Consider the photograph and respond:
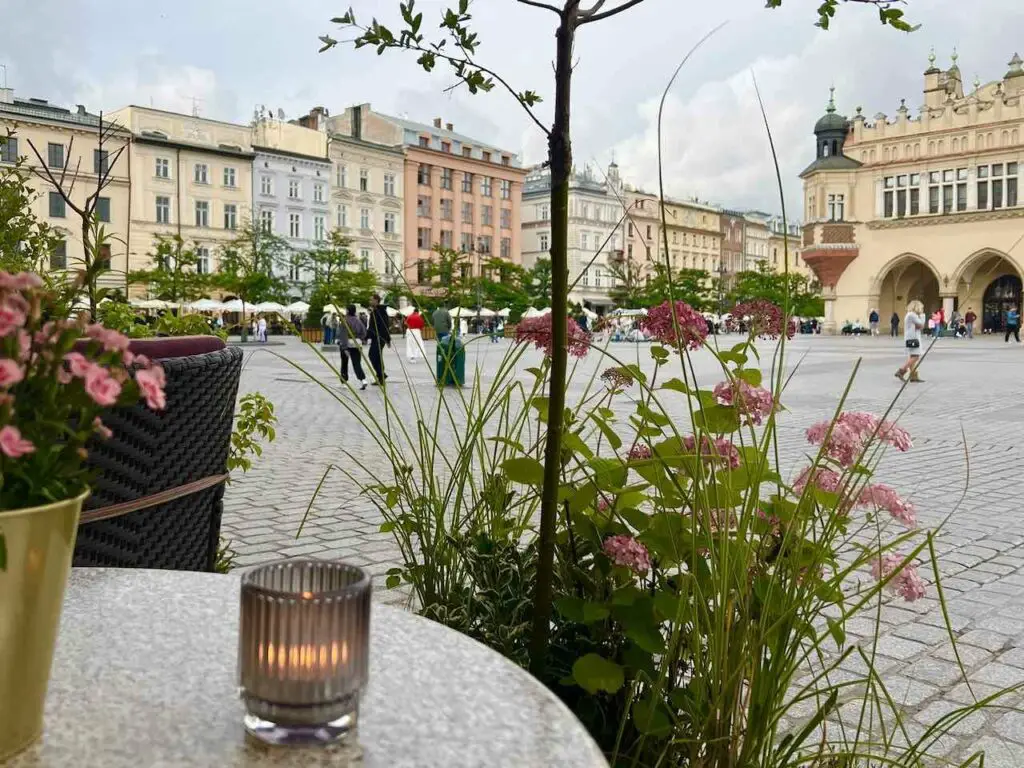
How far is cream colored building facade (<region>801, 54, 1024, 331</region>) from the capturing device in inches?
1839

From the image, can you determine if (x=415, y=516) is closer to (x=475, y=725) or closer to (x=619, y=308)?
(x=619, y=308)

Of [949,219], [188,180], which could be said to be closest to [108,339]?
[188,180]

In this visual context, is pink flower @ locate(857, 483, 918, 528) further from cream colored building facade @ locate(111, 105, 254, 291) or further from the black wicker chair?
cream colored building facade @ locate(111, 105, 254, 291)

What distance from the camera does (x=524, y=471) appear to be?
5.51ft

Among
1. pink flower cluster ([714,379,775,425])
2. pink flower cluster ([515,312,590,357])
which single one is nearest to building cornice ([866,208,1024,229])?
pink flower cluster ([515,312,590,357])

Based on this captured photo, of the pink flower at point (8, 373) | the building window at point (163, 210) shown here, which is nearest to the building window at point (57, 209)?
the building window at point (163, 210)

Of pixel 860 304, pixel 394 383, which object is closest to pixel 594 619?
pixel 394 383

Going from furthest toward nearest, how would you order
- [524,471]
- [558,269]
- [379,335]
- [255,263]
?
[255,263], [379,335], [524,471], [558,269]

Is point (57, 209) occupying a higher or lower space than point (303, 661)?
higher

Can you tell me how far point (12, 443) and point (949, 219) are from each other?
52.3 meters

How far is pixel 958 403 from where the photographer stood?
38.5 feet

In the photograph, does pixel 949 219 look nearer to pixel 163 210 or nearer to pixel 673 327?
pixel 163 210

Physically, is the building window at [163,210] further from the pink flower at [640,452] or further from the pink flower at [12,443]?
the pink flower at [12,443]

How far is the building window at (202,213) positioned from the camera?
49688 mm
